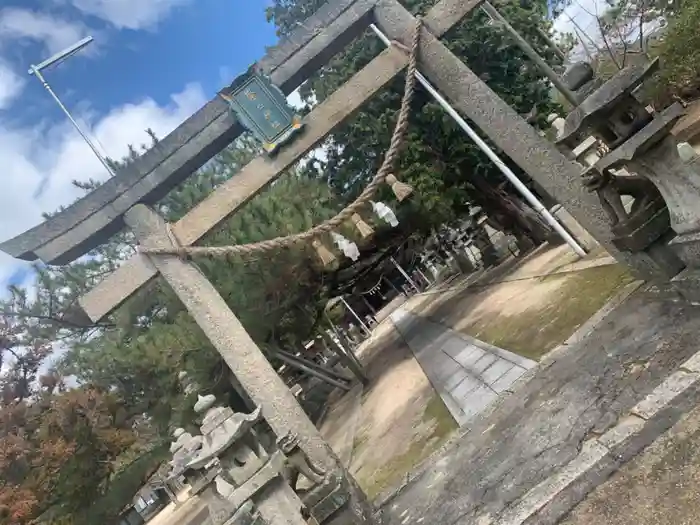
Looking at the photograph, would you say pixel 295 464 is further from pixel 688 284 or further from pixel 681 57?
pixel 681 57

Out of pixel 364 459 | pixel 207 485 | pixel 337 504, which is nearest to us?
pixel 207 485

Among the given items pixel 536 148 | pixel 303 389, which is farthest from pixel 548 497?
pixel 303 389

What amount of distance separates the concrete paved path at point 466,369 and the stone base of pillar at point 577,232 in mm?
2459

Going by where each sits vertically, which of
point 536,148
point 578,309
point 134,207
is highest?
point 134,207

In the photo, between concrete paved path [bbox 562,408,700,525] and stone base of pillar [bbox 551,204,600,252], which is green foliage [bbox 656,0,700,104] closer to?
stone base of pillar [bbox 551,204,600,252]

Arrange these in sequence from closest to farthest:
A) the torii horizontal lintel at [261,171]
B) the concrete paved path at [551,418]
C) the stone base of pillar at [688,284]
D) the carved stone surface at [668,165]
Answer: the concrete paved path at [551,418] < the carved stone surface at [668,165] < the stone base of pillar at [688,284] < the torii horizontal lintel at [261,171]

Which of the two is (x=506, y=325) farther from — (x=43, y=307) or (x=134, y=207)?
(x=43, y=307)

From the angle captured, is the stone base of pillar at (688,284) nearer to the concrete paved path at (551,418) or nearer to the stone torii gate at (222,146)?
the concrete paved path at (551,418)

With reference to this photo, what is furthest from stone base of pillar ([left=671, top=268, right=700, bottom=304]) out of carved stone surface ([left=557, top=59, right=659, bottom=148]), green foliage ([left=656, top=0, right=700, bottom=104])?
green foliage ([left=656, top=0, right=700, bottom=104])

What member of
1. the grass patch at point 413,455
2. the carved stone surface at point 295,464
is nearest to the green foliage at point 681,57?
the grass patch at point 413,455

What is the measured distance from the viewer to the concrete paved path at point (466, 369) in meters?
5.89

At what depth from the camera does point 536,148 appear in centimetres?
568

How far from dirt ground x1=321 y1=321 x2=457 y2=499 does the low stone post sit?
737mm

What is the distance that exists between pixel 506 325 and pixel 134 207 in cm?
536
